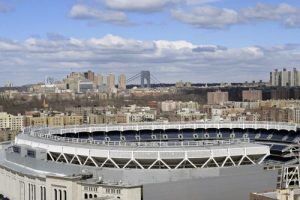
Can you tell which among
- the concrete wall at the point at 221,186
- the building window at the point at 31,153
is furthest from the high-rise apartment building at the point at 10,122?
the concrete wall at the point at 221,186

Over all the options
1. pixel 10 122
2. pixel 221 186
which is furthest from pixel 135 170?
pixel 10 122

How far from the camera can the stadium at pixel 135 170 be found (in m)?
42.2

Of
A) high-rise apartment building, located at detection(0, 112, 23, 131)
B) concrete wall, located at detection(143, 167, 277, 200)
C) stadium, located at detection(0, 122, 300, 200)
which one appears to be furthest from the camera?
high-rise apartment building, located at detection(0, 112, 23, 131)

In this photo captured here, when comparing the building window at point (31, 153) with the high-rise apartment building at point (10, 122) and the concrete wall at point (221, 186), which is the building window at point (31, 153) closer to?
the concrete wall at point (221, 186)

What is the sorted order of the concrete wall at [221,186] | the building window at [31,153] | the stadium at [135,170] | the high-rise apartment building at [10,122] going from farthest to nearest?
the high-rise apartment building at [10,122] < the building window at [31,153] < the stadium at [135,170] < the concrete wall at [221,186]

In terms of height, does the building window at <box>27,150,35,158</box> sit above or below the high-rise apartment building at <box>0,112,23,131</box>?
above

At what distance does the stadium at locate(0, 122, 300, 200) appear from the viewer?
1660 inches

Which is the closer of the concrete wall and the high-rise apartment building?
the concrete wall

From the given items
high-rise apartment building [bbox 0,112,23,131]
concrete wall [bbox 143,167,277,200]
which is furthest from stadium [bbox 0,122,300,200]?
high-rise apartment building [bbox 0,112,23,131]

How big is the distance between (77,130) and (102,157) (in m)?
26.2

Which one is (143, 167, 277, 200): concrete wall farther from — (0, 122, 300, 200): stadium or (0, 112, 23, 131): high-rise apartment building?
(0, 112, 23, 131): high-rise apartment building

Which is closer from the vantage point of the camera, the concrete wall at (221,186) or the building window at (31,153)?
the concrete wall at (221,186)

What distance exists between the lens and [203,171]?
1748 inches

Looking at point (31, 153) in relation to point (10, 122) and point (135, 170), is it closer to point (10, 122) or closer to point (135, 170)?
point (135, 170)
